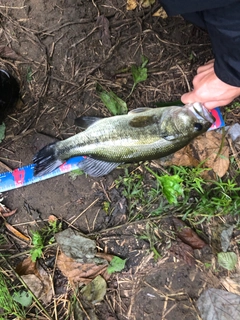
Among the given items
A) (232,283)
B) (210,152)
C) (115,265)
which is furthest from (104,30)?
(232,283)

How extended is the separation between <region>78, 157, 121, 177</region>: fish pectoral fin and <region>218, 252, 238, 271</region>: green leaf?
1.27 m

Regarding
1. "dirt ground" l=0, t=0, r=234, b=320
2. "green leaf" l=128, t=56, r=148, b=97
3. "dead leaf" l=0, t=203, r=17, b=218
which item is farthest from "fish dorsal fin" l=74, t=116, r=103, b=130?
"dead leaf" l=0, t=203, r=17, b=218

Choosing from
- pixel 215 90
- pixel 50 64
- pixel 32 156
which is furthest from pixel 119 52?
pixel 32 156

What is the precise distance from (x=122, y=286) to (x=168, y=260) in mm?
458

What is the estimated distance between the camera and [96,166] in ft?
8.59

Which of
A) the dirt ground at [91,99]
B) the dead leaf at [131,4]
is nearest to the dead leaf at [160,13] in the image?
the dirt ground at [91,99]

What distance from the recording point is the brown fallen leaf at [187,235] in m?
2.93

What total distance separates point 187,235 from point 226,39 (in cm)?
167

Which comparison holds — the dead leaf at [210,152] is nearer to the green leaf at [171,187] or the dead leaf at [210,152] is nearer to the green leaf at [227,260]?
the green leaf at [171,187]

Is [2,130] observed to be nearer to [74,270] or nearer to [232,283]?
[74,270]

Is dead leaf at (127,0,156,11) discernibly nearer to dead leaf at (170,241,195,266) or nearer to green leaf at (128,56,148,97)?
green leaf at (128,56,148,97)

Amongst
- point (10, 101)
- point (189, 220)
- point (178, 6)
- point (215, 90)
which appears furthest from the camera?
point (189, 220)

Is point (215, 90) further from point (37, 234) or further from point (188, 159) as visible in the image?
point (37, 234)

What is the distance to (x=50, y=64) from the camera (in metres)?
2.90
